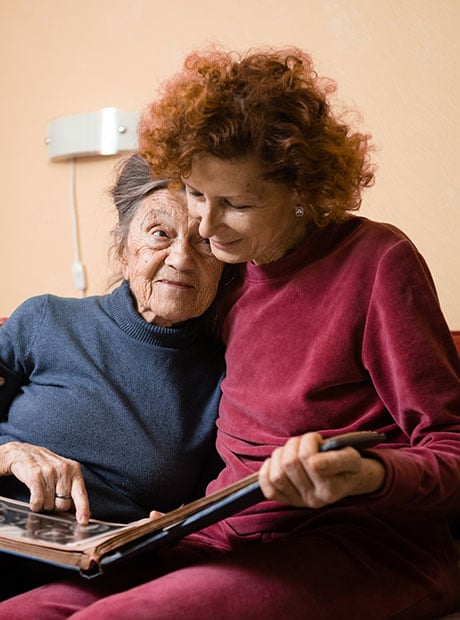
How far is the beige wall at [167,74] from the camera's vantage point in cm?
178

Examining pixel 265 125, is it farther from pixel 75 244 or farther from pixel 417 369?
pixel 75 244

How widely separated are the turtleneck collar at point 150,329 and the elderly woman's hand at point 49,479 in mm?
239

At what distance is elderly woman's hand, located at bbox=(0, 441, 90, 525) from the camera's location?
1230mm

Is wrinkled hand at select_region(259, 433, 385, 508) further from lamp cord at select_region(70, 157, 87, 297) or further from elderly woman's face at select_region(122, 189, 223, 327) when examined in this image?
lamp cord at select_region(70, 157, 87, 297)

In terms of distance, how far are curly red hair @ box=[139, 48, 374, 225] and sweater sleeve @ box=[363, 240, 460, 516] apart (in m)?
0.14

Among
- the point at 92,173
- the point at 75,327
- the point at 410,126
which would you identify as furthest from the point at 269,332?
the point at 92,173

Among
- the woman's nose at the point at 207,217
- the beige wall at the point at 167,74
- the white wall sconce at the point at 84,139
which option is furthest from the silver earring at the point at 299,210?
the white wall sconce at the point at 84,139

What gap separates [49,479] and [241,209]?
0.47m

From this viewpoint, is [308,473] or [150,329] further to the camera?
[150,329]

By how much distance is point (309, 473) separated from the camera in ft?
2.85

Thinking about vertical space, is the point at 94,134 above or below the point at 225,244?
above

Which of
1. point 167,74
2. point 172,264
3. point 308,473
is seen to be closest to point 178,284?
point 172,264

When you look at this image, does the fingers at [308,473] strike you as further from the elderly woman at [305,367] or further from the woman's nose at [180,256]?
the woman's nose at [180,256]

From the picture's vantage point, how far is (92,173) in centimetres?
228
